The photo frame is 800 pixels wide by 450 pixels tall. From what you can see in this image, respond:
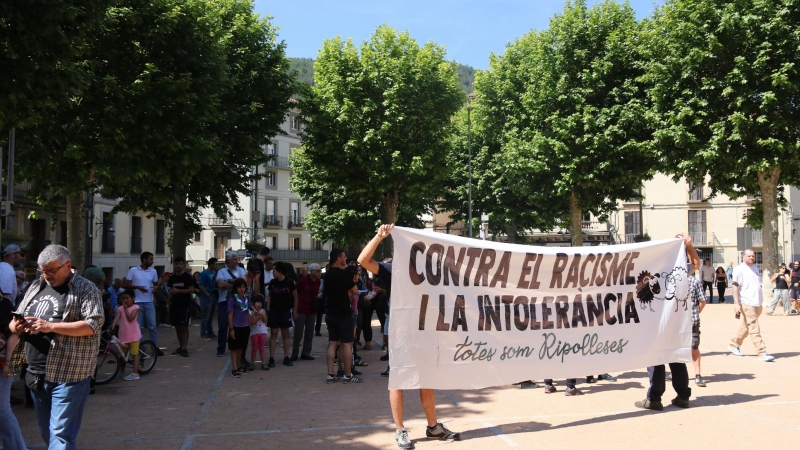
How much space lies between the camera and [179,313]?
13672 millimetres

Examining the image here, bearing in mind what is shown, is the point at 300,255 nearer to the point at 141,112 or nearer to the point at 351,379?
the point at 141,112

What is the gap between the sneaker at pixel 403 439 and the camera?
6.34 metres

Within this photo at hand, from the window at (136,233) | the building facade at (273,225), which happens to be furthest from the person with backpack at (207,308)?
the building facade at (273,225)

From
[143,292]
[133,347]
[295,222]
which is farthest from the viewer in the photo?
A: [295,222]

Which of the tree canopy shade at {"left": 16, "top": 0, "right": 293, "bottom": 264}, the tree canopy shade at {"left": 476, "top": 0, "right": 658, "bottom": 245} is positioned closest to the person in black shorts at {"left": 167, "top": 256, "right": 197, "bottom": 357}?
the tree canopy shade at {"left": 16, "top": 0, "right": 293, "bottom": 264}

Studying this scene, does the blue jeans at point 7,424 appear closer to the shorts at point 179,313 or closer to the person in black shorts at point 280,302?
the person in black shorts at point 280,302

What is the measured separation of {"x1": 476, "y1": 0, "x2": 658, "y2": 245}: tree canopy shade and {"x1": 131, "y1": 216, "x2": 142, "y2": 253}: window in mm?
23926

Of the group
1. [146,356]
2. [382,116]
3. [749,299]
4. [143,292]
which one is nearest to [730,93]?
[749,299]

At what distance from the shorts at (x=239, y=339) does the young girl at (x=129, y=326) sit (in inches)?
57.8

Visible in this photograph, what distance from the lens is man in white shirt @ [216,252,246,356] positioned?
1354 cm

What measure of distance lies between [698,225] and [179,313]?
50032 mm

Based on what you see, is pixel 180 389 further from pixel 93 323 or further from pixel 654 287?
pixel 654 287

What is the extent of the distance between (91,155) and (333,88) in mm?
14721

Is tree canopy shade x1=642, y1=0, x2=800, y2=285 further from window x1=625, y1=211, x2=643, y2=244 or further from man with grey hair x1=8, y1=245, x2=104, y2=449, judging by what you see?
window x1=625, y1=211, x2=643, y2=244
